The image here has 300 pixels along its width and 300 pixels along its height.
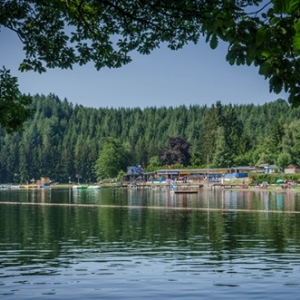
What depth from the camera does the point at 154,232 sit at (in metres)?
37.3

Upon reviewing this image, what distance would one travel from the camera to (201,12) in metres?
8.88

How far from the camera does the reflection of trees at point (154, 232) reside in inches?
1181

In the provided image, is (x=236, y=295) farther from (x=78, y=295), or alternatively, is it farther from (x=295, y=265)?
(x=295, y=265)

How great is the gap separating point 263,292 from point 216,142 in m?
147

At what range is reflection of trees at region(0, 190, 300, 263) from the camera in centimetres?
2999

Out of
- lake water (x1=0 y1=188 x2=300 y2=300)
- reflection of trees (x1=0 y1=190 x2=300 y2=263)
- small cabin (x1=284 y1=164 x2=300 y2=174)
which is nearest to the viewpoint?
lake water (x1=0 y1=188 x2=300 y2=300)

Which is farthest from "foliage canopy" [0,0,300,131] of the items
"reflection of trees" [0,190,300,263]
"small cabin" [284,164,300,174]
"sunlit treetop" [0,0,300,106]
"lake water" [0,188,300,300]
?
"small cabin" [284,164,300,174]

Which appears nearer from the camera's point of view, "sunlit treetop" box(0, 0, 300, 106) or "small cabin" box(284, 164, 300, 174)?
"sunlit treetop" box(0, 0, 300, 106)

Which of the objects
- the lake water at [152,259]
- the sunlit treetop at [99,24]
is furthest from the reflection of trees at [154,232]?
the sunlit treetop at [99,24]

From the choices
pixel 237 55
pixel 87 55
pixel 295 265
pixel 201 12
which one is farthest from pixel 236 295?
pixel 237 55

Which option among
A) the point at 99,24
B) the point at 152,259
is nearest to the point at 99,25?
the point at 99,24

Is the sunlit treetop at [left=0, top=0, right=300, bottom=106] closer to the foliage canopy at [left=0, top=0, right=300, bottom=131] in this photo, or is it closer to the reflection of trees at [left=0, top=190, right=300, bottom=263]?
the foliage canopy at [left=0, top=0, right=300, bottom=131]

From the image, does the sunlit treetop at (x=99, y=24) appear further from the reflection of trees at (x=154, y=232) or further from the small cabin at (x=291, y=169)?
the small cabin at (x=291, y=169)

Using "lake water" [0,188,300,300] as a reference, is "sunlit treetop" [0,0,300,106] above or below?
above
